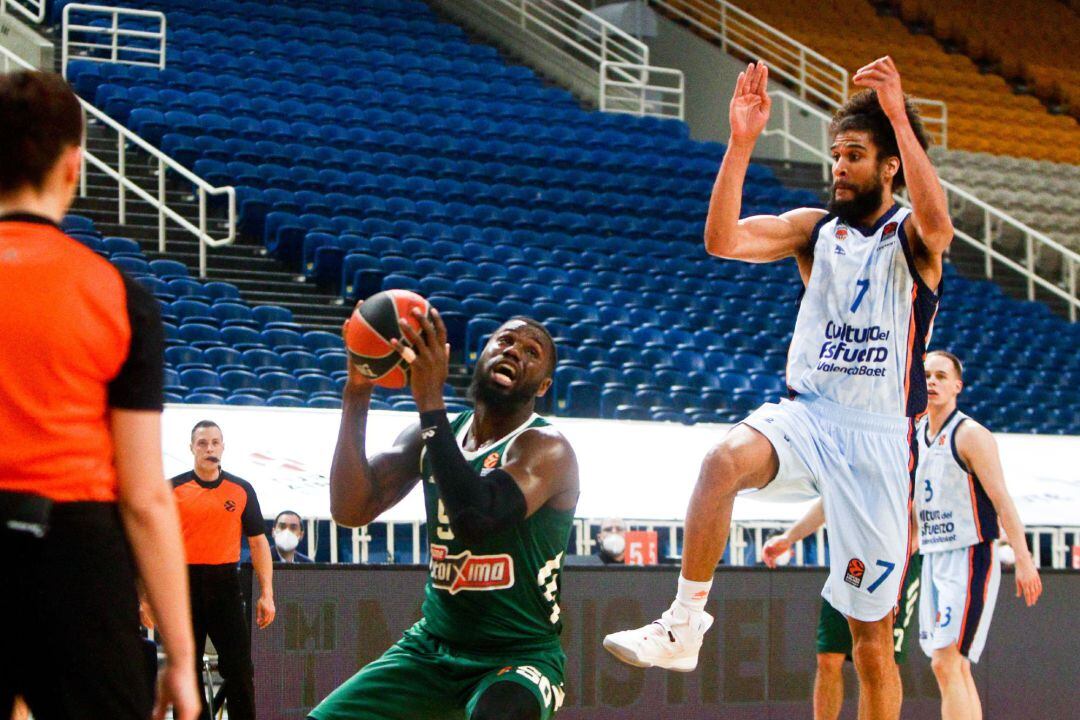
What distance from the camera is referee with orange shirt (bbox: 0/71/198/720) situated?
8.32ft

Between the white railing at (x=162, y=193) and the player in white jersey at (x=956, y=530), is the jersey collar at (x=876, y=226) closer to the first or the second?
the player in white jersey at (x=956, y=530)

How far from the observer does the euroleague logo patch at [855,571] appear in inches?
190

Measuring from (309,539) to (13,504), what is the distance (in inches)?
286

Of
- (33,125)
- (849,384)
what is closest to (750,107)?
(849,384)

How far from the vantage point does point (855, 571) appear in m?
4.84

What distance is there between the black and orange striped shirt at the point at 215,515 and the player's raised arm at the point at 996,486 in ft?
12.3

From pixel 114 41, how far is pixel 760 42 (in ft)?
37.0

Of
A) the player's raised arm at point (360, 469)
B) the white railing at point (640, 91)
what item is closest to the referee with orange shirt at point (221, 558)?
the player's raised arm at point (360, 469)

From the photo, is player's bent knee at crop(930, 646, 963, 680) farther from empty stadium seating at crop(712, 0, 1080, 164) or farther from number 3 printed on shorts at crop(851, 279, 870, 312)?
empty stadium seating at crop(712, 0, 1080, 164)

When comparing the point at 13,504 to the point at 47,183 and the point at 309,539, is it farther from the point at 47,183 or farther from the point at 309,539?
the point at 309,539

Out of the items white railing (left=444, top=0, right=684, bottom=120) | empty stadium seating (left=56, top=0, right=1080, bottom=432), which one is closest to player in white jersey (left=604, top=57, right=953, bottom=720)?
empty stadium seating (left=56, top=0, right=1080, bottom=432)

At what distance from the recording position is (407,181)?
54.4ft

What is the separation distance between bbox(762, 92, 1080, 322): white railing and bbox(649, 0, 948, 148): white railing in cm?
44

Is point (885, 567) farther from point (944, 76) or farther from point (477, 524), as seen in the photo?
point (944, 76)
